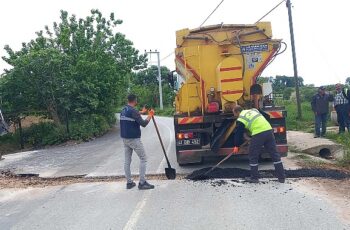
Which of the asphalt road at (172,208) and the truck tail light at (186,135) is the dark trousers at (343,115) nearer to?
the truck tail light at (186,135)

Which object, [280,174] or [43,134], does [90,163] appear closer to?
[280,174]

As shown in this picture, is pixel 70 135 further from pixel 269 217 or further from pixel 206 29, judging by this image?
pixel 269 217

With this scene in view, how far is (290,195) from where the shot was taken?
24.1 feet

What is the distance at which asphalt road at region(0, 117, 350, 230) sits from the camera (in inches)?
238

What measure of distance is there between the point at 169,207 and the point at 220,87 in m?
4.00

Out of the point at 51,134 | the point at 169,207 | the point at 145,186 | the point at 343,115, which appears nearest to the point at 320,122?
the point at 343,115

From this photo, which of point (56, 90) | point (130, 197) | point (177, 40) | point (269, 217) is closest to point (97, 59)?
point (56, 90)

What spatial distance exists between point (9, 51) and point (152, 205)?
58.2ft

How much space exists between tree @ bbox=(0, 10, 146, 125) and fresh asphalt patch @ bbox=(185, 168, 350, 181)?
13.4 metres

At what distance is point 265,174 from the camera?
9.20 meters

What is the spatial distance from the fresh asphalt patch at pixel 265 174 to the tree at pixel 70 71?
13.4 metres

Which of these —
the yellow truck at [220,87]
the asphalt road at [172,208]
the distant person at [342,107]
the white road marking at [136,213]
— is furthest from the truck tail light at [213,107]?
the distant person at [342,107]

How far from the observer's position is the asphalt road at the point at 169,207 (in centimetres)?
605

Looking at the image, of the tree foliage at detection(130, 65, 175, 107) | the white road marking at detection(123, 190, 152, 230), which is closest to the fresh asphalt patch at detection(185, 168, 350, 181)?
the white road marking at detection(123, 190, 152, 230)
